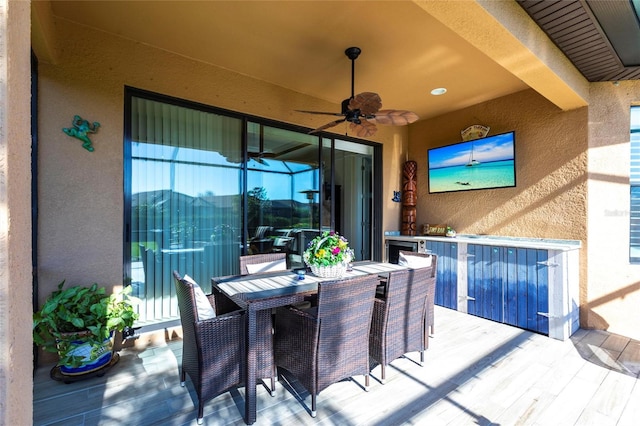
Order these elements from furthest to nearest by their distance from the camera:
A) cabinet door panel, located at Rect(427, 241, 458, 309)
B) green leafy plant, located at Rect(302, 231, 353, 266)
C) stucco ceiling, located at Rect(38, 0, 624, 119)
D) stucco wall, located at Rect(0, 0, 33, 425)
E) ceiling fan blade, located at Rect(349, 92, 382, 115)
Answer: cabinet door panel, located at Rect(427, 241, 458, 309) → ceiling fan blade, located at Rect(349, 92, 382, 115) → green leafy plant, located at Rect(302, 231, 353, 266) → stucco ceiling, located at Rect(38, 0, 624, 119) → stucco wall, located at Rect(0, 0, 33, 425)

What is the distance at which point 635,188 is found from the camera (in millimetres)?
3402

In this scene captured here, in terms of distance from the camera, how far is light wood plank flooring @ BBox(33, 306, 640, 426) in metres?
1.92

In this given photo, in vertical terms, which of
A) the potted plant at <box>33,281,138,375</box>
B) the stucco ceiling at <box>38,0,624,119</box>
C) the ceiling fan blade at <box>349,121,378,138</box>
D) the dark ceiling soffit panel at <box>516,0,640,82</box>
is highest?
the stucco ceiling at <box>38,0,624,119</box>

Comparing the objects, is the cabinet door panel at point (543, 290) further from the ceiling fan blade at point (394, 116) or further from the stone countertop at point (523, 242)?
the ceiling fan blade at point (394, 116)

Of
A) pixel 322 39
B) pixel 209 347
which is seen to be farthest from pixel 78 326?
pixel 322 39

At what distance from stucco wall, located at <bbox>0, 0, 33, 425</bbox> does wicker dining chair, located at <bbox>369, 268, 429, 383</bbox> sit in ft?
6.32

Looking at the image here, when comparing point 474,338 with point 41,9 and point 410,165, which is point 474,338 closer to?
point 410,165

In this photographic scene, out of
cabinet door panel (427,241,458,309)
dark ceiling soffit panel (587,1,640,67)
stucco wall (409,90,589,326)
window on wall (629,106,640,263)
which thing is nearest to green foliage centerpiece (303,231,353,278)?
cabinet door panel (427,241,458,309)

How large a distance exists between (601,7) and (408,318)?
2818mm

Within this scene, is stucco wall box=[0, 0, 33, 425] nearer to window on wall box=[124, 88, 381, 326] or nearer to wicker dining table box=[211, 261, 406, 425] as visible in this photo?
wicker dining table box=[211, 261, 406, 425]

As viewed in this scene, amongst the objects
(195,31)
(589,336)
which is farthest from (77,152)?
(589,336)

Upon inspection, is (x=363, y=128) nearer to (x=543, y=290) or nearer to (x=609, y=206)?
(x=543, y=290)

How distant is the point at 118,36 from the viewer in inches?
113

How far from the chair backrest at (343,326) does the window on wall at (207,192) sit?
199 centimetres
